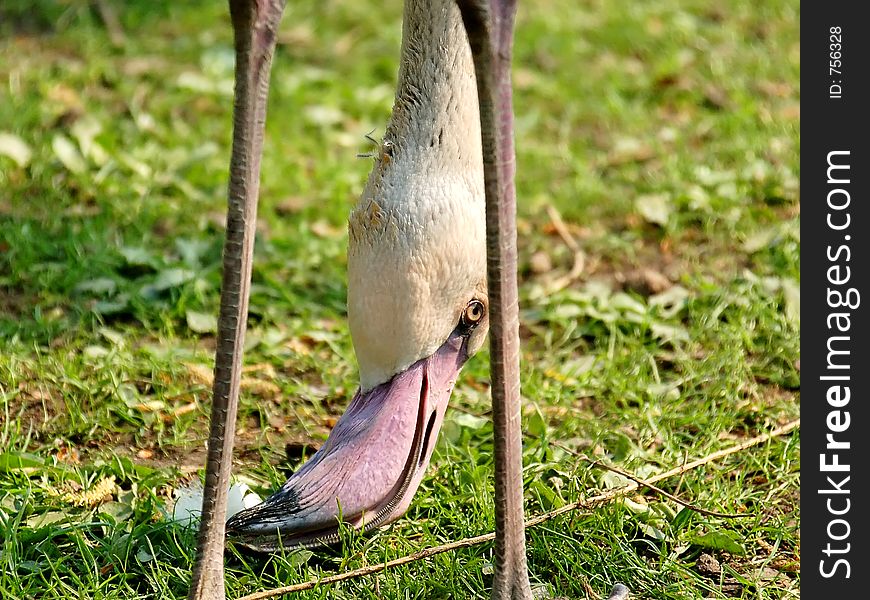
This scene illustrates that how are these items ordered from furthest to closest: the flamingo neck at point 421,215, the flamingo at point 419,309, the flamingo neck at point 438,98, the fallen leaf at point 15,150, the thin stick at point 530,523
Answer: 1. the fallen leaf at point 15,150
2. the flamingo neck at point 438,98
3. the flamingo neck at point 421,215
4. the thin stick at point 530,523
5. the flamingo at point 419,309

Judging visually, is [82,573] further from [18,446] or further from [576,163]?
[576,163]

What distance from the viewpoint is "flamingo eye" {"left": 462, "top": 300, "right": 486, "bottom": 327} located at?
3006mm

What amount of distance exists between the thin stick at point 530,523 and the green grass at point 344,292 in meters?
0.03

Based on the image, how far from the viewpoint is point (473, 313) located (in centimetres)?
302

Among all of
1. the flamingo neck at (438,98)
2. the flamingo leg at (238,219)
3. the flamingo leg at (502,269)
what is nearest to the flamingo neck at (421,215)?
the flamingo neck at (438,98)

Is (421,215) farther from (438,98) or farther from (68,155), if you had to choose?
(68,155)

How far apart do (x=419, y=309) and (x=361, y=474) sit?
0.41 meters

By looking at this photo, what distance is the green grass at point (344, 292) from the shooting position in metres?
2.98

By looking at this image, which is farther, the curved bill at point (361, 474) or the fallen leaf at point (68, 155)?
the fallen leaf at point (68, 155)

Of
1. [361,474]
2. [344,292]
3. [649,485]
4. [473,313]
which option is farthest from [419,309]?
[344,292]

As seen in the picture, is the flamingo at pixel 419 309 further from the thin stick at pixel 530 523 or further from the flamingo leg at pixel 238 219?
the thin stick at pixel 530 523

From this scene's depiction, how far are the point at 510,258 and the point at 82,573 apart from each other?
124 cm

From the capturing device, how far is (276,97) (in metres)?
5.85
